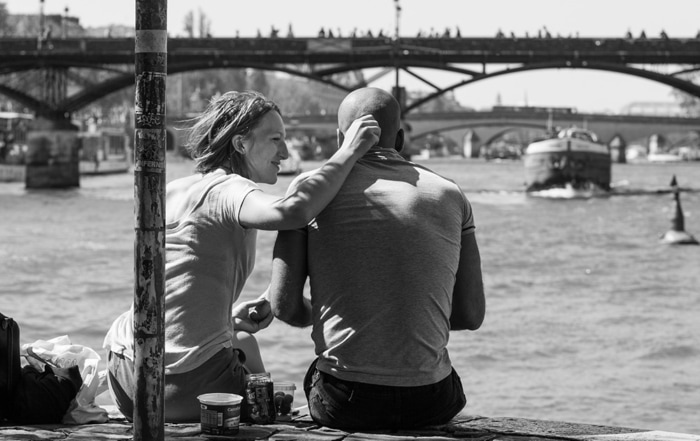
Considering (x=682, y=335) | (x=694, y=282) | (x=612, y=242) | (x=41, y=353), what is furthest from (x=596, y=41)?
(x=41, y=353)

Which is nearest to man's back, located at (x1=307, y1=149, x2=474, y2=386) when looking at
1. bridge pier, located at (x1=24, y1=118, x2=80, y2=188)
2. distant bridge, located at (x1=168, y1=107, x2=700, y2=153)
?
bridge pier, located at (x1=24, y1=118, x2=80, y2=188)

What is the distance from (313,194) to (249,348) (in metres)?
0.90

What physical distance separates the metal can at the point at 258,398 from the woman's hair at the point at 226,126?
629 mm

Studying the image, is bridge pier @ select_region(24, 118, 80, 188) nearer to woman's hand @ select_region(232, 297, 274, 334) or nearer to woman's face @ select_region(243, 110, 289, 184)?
woman's hand @ select_region(232, 297, 274, 334)

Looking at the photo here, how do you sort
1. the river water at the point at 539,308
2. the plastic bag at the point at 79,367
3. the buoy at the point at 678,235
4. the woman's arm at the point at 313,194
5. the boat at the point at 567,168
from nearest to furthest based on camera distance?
the woman's arm at the point at 313,194 → the plastic bag at the point at 79,367 → the river water at the point at 539,308 → the buoy at the point at 678,235 → the boat at the point at 567,168

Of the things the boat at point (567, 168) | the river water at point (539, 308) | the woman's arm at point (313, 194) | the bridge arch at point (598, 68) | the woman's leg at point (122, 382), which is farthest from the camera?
the boat at point (567, 168)

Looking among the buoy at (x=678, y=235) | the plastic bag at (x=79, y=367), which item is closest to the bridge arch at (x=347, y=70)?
the buoy at (x=678, y=235)

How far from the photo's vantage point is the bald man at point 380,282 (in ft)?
12.3

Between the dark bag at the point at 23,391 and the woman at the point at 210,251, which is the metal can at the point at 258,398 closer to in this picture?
the woman at the point at 210,251

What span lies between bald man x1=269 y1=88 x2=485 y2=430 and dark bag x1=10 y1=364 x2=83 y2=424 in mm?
824

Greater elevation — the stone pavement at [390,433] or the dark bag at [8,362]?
the dark bag at [8,362]

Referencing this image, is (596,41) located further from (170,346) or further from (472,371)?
(170,346)

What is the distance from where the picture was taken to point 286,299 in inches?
152

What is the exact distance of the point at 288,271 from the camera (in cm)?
384
